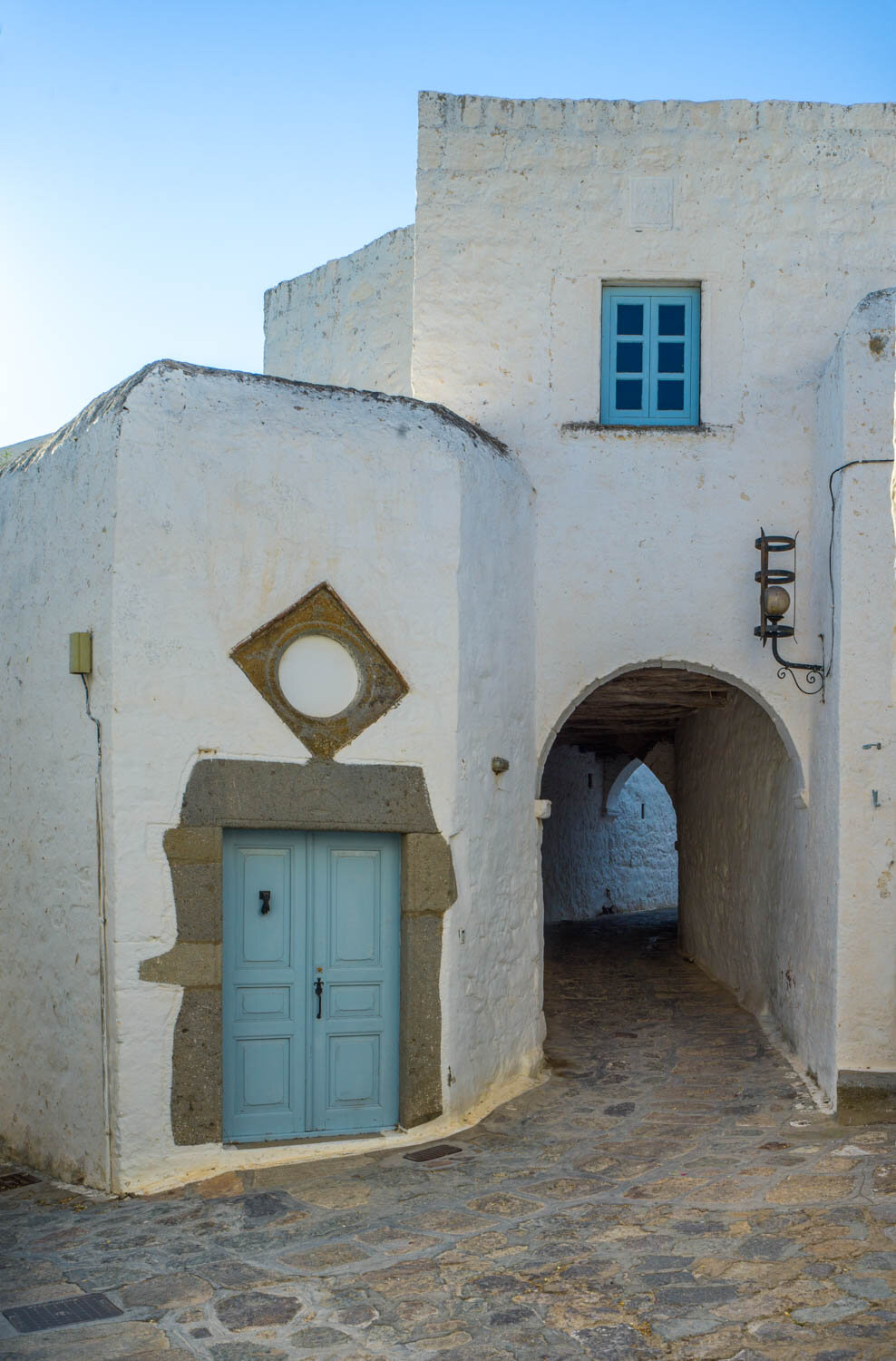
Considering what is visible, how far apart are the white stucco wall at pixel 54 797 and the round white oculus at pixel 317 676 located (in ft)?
3.10

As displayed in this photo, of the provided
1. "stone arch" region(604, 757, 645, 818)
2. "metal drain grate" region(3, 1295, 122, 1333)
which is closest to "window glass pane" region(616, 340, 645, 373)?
"metal drain grate" region(3, 1295, 122, 1333)

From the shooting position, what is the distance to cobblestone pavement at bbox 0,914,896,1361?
14.3 feet

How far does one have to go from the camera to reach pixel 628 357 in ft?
27.4

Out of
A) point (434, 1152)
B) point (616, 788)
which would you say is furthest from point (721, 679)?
point (616, 788)

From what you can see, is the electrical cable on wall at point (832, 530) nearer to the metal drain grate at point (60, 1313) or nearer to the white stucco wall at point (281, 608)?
the white stucco wall at point (281, 608)

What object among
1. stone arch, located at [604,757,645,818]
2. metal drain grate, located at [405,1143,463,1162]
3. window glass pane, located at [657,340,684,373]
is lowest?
metal drain grate, located at [405,1143,463,1162]

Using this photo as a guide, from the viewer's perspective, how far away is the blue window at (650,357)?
8.27m

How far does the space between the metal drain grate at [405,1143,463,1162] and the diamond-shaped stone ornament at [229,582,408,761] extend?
6.78 feet

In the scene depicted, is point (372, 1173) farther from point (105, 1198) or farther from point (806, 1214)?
point (806, 1214)

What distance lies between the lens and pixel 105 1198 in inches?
A: 245

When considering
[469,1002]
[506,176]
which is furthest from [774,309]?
[469,1002]

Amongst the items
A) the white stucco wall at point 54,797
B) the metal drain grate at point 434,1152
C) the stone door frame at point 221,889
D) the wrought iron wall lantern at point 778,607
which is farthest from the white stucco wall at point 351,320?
the metal drain grate at point 434,1152

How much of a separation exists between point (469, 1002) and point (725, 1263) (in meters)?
2.53

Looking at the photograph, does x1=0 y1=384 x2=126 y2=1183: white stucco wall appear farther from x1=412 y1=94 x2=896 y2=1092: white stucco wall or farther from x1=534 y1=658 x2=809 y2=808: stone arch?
x1=534 y1=658 x2=809 y2=808: stone arch
